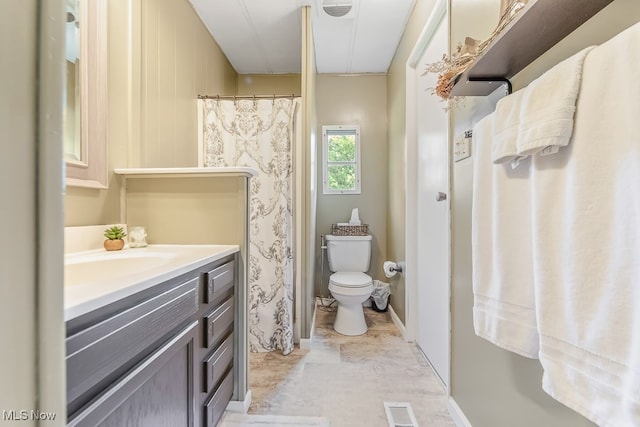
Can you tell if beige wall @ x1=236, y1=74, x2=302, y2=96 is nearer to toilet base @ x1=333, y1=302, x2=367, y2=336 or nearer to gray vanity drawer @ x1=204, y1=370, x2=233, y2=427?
toilet base @ x1=333, y1=302, x2=367, y2=336

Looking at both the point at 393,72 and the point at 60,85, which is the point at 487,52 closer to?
the point at 60,85

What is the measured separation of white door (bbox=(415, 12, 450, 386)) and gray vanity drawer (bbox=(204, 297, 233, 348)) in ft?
3.58

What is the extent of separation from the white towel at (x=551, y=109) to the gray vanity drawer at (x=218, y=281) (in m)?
1.04

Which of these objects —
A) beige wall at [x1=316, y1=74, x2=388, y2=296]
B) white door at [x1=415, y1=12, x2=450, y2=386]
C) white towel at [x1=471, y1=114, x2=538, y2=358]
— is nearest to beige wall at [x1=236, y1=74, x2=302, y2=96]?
beige wall at [x1=316, y1=74, x2=388, y2=296]


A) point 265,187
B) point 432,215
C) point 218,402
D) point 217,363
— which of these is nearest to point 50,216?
point 217,363

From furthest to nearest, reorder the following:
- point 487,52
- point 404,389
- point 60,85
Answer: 1. point 404,389
2. point 487,52
3. point 60,85

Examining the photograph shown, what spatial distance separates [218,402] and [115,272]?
0.73 meters

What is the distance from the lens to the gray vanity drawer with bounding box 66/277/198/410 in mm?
513

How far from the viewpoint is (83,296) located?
538 mm

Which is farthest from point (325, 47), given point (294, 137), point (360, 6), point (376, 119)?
point (294, 137)

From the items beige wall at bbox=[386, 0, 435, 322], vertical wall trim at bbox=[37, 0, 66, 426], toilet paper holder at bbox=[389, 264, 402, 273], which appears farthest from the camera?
toilet paper holder at bbox=[389, 264, 402, 273]

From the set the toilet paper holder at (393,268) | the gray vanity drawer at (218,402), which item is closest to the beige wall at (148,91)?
the gray vanity drawer at (218,402)

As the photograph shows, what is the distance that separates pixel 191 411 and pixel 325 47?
2.77 metres

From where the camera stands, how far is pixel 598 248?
0.53 m
